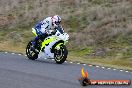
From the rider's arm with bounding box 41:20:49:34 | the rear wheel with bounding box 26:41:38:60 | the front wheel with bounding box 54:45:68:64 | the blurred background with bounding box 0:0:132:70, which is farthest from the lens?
the blurred background with bounding box 0:0:132:70

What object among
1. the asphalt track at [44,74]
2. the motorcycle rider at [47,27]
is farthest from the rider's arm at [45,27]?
the asphalt track at [44,74]

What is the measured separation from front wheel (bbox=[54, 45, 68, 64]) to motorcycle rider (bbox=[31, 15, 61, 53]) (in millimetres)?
897

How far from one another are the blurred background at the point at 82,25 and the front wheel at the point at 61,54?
15.4ft

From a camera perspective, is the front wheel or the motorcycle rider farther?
the motorcycle rider

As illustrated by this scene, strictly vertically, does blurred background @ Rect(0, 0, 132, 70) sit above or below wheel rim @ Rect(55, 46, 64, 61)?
below

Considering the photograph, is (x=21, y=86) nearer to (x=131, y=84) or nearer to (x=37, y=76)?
(x=37, y=76)

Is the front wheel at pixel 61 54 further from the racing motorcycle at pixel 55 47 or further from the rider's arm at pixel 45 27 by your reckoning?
the rider's arm at pixel 45 27

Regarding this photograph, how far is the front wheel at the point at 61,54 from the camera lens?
59.2 ft

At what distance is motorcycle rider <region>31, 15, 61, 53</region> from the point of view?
61.2ft

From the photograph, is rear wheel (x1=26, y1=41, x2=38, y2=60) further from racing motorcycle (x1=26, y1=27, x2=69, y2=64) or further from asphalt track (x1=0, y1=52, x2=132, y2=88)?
asphalt track (x1=0, y1=52, x2=132, y2=88)

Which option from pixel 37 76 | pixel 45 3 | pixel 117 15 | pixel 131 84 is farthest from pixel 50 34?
pixel 45 3

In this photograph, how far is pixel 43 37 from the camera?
19.3 metres

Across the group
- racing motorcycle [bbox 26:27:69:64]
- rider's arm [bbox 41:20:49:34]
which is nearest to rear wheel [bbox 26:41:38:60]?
racing motorcycle [bbox 26:27:69:64]

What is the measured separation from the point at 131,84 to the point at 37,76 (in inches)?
111
